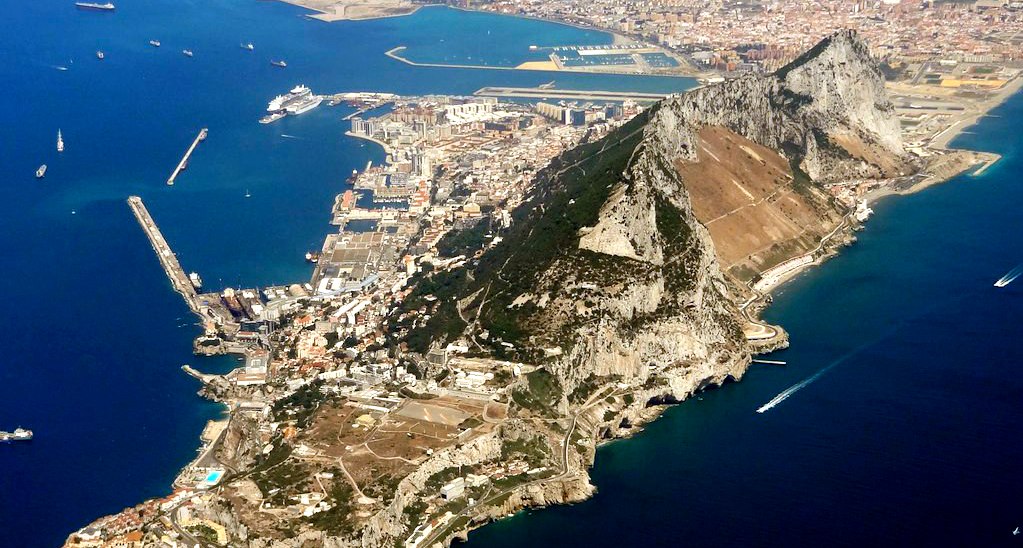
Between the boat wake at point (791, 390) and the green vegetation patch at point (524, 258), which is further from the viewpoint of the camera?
the green vegetation patch at point (524, 258)

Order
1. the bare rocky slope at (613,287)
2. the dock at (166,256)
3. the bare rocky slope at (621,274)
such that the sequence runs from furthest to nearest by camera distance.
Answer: the dock at (166,256), the bare rocky slope at (621,274), the bare rocky slope at (613,287)

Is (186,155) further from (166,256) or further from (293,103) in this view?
(166,256)

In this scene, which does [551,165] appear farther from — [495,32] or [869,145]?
[495,32]

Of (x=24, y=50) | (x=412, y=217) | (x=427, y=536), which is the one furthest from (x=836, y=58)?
(x=24, y=50)

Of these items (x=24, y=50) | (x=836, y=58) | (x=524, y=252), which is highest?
(x=836, y=58)

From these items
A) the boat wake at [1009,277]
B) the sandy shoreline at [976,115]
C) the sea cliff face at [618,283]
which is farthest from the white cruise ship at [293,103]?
the boat wake at [1009,277]

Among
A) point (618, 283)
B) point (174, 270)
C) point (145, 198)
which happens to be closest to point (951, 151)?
point (618, 283)

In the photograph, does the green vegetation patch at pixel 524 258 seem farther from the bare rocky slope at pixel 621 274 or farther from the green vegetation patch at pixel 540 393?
the green vegetation patch at pixel 540 393

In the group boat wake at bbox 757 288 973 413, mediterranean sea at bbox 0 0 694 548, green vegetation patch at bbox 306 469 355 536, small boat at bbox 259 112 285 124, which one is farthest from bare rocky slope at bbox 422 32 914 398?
small boat at bbox 259 112 285 124
